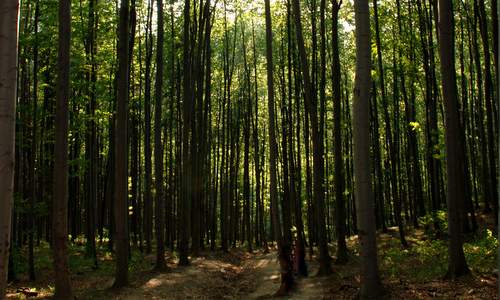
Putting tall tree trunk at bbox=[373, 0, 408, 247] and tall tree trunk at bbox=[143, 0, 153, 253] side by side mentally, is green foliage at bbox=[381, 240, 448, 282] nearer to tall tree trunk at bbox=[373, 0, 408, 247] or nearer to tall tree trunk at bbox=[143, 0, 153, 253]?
tall tree trunk at bbox=[373, 0, 408, 247]

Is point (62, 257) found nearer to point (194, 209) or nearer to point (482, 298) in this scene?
point (482, 298)

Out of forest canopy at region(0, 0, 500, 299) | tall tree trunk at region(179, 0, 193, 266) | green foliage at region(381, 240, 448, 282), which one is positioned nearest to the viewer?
forest canopy at region(0, 0, 500, 299)

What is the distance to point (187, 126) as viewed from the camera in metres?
18.6

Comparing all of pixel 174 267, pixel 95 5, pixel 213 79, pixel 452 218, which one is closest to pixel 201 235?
pixel 174 267

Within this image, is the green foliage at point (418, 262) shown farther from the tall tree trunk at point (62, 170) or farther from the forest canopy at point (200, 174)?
the tall tree trunk at point (62, 170)

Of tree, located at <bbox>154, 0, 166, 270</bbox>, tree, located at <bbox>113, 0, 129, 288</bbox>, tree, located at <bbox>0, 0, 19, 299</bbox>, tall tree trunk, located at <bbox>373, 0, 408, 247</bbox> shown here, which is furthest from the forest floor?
tree, located at <bbox>0, 0, 19, 299</bbox>

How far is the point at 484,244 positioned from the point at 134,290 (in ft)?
34.0

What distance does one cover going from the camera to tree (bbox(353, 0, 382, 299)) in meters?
8.69

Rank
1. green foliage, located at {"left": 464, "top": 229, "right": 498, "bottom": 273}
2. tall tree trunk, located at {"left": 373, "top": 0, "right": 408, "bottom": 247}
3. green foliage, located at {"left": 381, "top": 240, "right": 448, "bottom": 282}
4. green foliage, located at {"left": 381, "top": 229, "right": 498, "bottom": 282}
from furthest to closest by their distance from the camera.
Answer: tall tree trunk, located at {"left": 373, "top": 0, "right": 408, "bottom": 247}, green foliage, located at {"left": 381, "top": 240, "right": 448, "bottom": 282}, green foliage, located at {"left": 381, "top": 229, "right": 498, "bottom": 282}, green foliage, located at {"left": 464, "top": 229, "right": 498, "bottom": 273}

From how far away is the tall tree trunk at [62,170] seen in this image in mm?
10023

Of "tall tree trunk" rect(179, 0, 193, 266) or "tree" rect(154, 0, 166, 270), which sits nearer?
"tree" rect(154, 0, 166, 270)

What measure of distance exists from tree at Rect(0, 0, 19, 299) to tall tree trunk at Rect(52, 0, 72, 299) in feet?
20.0

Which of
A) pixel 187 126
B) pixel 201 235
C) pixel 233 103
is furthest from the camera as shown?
pixel 233 103

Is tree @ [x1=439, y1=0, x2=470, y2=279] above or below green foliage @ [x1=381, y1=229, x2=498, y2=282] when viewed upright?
above
